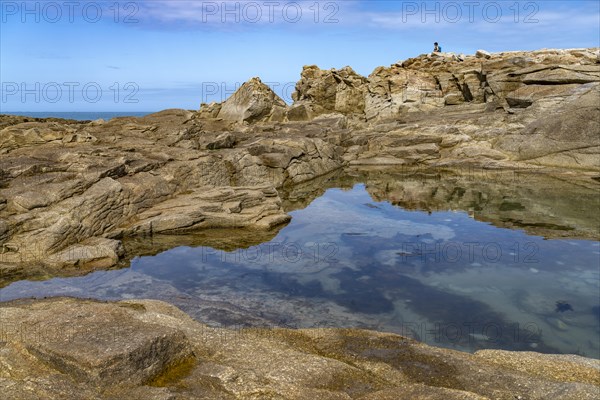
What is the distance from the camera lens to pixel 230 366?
1045cm

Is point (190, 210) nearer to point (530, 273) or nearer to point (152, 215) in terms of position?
point (152, 215)

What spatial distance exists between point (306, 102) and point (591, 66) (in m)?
39.9

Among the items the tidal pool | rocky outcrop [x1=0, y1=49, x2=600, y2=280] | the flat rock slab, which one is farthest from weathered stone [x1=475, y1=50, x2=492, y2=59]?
the flat rock slab

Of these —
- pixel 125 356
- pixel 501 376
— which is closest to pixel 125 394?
pixel 125 356

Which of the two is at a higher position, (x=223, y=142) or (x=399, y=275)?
(x=223, y=142)

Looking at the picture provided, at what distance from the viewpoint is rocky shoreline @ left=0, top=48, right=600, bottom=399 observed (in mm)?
9867

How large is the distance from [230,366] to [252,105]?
185ft

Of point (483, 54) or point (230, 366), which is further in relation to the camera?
point (483, 54)

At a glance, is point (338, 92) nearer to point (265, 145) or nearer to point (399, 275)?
point (265, 145)

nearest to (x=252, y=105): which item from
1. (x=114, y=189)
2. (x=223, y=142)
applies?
(x=223, y=142)

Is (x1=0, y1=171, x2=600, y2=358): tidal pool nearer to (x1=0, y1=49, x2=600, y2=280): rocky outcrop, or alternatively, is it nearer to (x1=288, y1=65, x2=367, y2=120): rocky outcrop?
(x1=0, y1=49, x2=600, y2=280): rocky outcrop

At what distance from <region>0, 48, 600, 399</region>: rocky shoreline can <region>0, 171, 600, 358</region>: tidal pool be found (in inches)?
50.3

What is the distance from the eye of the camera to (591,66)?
54.1 metres

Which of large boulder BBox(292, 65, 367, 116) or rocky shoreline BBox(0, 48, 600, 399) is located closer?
rocky shoreline BBox(0, 48, 600, 399)
